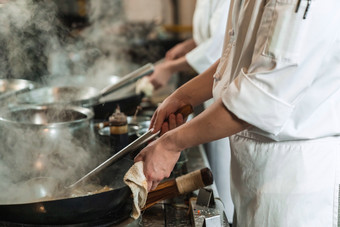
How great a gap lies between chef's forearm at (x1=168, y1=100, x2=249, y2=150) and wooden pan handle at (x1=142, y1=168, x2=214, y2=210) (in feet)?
1.07

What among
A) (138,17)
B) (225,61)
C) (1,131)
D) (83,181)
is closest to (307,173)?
(225,61)

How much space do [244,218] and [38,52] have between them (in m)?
2.01

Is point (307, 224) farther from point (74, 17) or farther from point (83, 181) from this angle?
point (74, 17)

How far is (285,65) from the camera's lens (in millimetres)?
1018

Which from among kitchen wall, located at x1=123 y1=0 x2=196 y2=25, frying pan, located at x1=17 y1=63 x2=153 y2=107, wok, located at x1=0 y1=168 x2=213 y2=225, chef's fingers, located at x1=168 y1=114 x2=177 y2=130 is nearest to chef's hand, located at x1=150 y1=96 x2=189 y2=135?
chef's fingers, located at x1=168 y1=114 x2=177 y2=130

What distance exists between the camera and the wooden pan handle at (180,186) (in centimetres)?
143

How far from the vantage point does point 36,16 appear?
2217mm

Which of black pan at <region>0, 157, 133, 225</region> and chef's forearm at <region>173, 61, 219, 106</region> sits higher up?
chef's forearm at <region>173, 61, 219, 106</region>

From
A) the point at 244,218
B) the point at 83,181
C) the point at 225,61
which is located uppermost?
the point at 225,61

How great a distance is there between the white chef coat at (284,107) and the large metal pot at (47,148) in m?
0.61

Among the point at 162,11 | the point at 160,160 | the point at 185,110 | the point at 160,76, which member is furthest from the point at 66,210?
the point at 162,11

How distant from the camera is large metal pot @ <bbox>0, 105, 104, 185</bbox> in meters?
1.50

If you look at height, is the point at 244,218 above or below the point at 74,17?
above

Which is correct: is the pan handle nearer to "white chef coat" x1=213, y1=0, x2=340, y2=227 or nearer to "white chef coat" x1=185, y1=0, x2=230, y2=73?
"white chef coat" x1=185, y1=0, x2=230, y2=73
